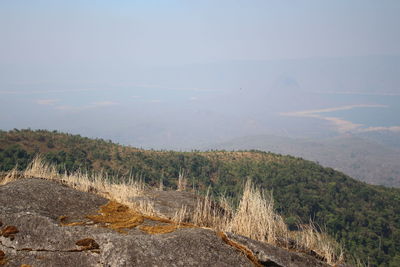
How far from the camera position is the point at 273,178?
43.1 m

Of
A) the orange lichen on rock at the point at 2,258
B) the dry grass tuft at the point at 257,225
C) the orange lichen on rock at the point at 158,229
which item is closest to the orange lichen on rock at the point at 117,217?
the orange lichen on rock at the point at 158,229

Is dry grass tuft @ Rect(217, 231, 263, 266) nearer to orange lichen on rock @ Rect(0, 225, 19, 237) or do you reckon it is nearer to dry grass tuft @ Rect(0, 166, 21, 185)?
orange lichen on rock @ Rect(0, 225, 19, 237)

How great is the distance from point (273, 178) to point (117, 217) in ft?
125

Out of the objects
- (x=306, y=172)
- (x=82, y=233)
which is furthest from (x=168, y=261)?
(x=306, y=172)

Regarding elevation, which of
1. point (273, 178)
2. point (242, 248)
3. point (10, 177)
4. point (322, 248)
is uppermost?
point (10, 177)

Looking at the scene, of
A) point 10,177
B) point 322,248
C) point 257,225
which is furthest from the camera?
point 10,177

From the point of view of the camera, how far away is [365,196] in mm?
44094

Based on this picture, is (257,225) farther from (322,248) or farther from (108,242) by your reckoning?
(108,242)

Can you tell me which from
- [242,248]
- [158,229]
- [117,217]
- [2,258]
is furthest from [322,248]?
[2,258]

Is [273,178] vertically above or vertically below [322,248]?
below

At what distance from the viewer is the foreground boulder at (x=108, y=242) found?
5117mm

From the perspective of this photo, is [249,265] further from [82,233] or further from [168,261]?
[82,233]

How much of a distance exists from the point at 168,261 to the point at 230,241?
4.45 ft

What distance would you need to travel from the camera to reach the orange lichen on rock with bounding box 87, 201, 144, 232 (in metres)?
6.52
